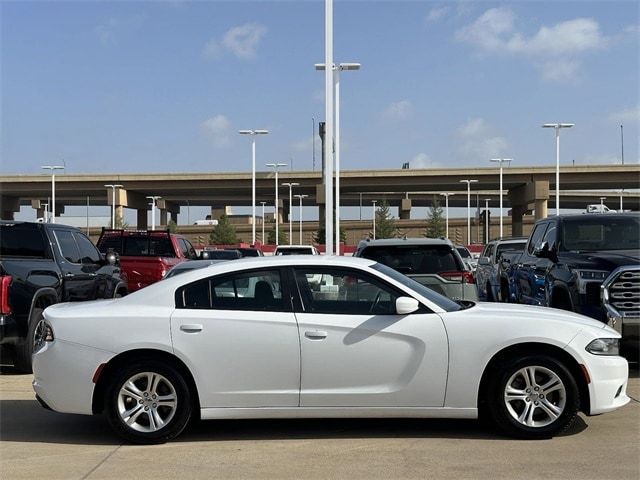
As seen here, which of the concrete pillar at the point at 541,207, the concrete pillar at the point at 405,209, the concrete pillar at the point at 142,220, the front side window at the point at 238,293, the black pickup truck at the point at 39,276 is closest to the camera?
the front side window at the point at 238,293

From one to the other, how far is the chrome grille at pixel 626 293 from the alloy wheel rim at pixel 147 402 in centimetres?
549

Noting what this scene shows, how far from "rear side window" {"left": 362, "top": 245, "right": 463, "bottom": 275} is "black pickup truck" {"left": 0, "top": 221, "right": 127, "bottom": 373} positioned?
4.14 m

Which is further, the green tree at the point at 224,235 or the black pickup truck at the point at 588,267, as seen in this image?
the green tree at the point at 224,235

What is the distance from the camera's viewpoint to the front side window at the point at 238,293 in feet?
21.4

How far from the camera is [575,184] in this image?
69875 mm

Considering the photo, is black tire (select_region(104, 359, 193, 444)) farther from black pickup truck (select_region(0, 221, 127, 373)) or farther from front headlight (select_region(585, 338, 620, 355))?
front headlight (select_region(585, 338, 620, 355))

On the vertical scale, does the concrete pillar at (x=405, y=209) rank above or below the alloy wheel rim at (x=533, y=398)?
above

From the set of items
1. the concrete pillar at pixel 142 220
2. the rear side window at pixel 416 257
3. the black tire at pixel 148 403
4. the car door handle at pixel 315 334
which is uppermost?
the concrete pillar at pixel 142 220

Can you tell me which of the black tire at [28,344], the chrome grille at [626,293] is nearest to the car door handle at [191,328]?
the black tire at [28,344]

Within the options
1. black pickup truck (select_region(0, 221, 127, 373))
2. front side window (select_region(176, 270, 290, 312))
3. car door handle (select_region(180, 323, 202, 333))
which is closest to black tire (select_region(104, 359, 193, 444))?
car door handle (select_region(180, 323, 202, 333))

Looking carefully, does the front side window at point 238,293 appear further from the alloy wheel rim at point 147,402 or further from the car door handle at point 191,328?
the alloy wheel rim at point 147,402

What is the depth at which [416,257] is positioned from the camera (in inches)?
433

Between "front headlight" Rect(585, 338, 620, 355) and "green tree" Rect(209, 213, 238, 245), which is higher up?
"green tree" Rect(209, 213, 238, 245)

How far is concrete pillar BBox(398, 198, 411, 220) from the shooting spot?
312ft
